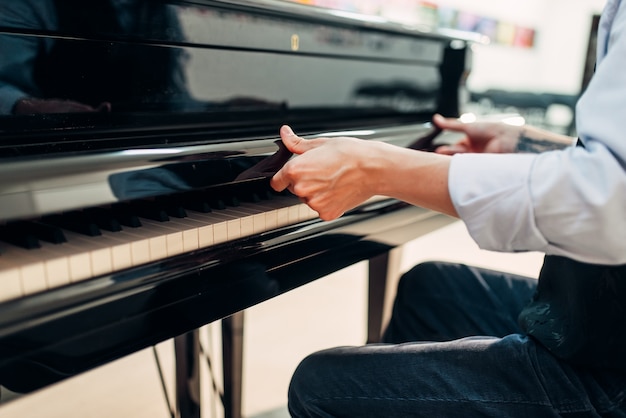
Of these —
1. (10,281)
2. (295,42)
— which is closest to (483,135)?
(295,42)

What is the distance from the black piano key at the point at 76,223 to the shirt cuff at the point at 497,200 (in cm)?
45

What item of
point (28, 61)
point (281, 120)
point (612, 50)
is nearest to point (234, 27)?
point (281, 120)

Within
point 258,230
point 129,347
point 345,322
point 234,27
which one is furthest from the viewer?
point 345,322

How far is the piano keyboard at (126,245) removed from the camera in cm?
58

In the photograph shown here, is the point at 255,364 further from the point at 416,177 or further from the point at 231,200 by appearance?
the point at 416,177

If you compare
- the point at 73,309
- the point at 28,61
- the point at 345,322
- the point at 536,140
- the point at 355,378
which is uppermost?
the point at 28,61

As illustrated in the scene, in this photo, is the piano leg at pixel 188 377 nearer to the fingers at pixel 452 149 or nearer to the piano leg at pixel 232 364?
the piano leg at pixel 232 364

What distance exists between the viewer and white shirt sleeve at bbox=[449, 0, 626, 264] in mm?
610

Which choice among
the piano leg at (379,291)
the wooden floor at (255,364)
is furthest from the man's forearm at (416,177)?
the piano leg at (379,291)

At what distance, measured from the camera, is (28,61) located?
2.61 feet

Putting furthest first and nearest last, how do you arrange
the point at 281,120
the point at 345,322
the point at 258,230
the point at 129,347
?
the point at 345,322, the point at 281,120, the point at 258,230, the point at 129,347

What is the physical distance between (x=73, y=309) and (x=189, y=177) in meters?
0.21

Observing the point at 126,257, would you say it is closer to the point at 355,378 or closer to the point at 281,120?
the point at 355,378

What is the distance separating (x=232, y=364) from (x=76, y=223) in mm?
612
